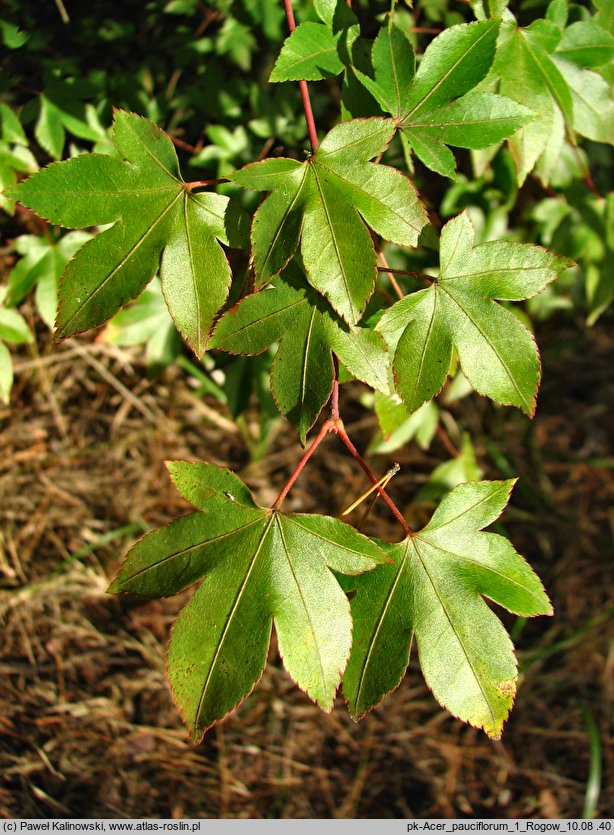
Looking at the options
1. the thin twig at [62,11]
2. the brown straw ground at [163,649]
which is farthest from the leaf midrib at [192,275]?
the brown straw ground at [163,649]

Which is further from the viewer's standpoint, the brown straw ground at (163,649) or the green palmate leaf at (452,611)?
the brown straw ground at (163,649)

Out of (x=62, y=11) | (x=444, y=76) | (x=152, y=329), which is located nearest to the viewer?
(x=444, y=76)

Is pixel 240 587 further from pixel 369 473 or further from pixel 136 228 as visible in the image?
pixel 136 228

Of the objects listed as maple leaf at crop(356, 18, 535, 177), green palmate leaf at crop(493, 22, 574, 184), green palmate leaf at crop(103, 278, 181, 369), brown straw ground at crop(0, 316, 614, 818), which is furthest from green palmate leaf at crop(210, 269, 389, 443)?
brown straw ground at crop(0, 316, 614, 818)

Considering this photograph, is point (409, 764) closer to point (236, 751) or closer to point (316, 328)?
point (236, 751)

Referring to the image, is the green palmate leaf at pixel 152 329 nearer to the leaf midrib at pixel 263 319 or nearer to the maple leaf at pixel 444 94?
the leaf midrib at pixel 263 319

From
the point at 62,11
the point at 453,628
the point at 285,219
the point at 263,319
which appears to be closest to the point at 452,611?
the point at 453,628
